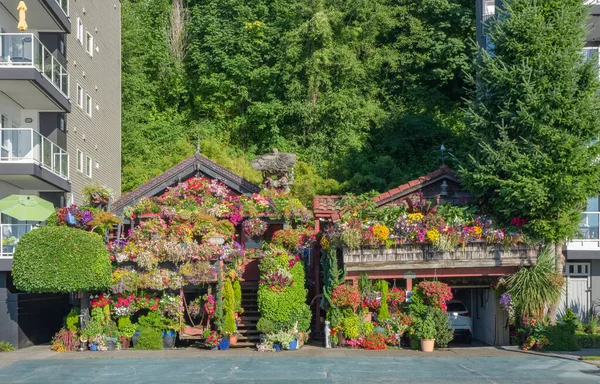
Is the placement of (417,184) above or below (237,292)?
above

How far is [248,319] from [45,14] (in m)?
12.9

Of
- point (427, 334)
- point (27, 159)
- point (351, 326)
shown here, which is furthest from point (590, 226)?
point (27, 159)

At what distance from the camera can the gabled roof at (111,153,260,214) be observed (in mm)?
27547

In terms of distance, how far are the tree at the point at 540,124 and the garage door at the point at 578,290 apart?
158 inches

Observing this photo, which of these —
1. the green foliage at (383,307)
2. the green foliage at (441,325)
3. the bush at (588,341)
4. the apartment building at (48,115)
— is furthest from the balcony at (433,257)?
the apartment building at (48,115)

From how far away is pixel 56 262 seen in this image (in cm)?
2295

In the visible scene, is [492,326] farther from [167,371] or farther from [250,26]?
[250,26]

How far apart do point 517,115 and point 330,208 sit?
20.8 feet

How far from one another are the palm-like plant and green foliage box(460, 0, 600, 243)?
939 mm

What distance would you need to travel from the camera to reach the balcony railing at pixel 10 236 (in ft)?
82.8

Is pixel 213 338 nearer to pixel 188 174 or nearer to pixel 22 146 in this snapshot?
pixel 188 174

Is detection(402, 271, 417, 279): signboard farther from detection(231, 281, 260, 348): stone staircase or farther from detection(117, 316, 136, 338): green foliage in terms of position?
detection(117, 316, 136, 338): green foliage

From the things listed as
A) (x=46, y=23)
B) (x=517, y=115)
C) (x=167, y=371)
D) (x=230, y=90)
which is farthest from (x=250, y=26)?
(x=167, y=371)

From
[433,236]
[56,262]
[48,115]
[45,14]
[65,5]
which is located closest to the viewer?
[56,262]
